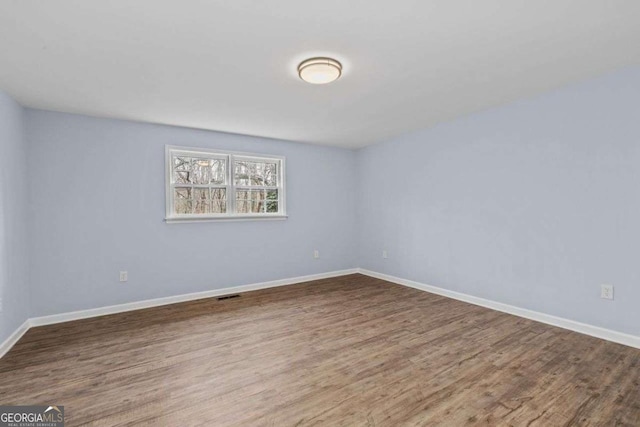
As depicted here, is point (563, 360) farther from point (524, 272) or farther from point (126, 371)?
point (126, 371)

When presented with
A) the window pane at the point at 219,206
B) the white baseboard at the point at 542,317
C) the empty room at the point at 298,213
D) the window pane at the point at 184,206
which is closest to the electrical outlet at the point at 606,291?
the empty room at the point at 298,213

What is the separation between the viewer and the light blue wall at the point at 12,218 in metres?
2.61

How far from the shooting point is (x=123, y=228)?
359cm

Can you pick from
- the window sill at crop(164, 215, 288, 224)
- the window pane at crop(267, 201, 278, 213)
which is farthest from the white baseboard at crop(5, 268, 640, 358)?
the window pane at crop(267, 201, 278, 213)

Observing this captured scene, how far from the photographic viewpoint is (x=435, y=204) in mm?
4164

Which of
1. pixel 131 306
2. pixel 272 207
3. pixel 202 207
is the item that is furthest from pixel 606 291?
pixel 131 306

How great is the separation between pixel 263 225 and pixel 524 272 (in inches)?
137

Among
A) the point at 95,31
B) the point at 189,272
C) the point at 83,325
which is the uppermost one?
the point at 95,31

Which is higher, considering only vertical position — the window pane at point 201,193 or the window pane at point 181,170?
the window pane at point 181,170

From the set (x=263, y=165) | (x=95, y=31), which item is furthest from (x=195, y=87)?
(x=263, y=165)

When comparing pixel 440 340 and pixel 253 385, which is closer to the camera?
pixel 253 385

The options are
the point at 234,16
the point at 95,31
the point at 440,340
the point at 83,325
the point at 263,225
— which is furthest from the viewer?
the point at 263,225
